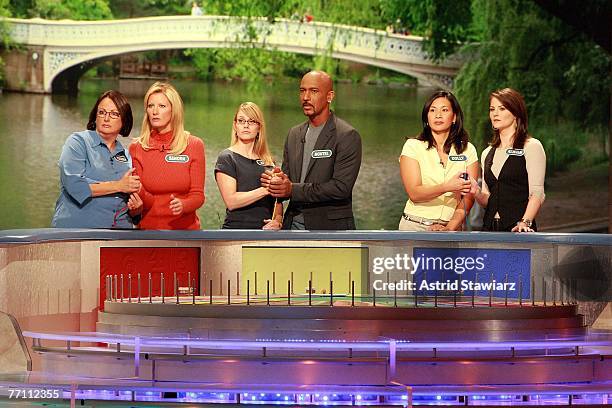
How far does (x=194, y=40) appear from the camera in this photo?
11672mm

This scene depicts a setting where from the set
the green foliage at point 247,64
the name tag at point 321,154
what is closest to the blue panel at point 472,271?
the name tag at point 321,154

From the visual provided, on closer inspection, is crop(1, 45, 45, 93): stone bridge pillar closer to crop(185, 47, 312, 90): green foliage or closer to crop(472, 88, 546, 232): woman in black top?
crop(185, 47, 312, 90): green foliage

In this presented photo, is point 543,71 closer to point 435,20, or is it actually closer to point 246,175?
point 435,20

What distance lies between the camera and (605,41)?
454 inches

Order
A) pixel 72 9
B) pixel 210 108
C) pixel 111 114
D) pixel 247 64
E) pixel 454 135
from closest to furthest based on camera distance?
1. pixel 111 114
2. pixel 454 135
3. pixel 210 108
4. pixel 247 64
5. pixel 72 9

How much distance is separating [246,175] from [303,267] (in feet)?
3.56

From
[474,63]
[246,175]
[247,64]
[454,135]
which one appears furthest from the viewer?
[474,63]

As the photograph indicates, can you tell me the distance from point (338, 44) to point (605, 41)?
2.52 m

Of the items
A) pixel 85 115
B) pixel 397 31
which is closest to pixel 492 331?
pixel 85 115

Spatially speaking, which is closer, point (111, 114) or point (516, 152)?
point (111, 114)

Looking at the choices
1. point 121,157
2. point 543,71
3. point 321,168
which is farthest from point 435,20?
point 121,157

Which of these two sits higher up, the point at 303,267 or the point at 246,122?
the point at 246,122

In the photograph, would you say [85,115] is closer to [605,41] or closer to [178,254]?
[605,41]

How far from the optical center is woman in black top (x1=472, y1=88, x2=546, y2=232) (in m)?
4.64
